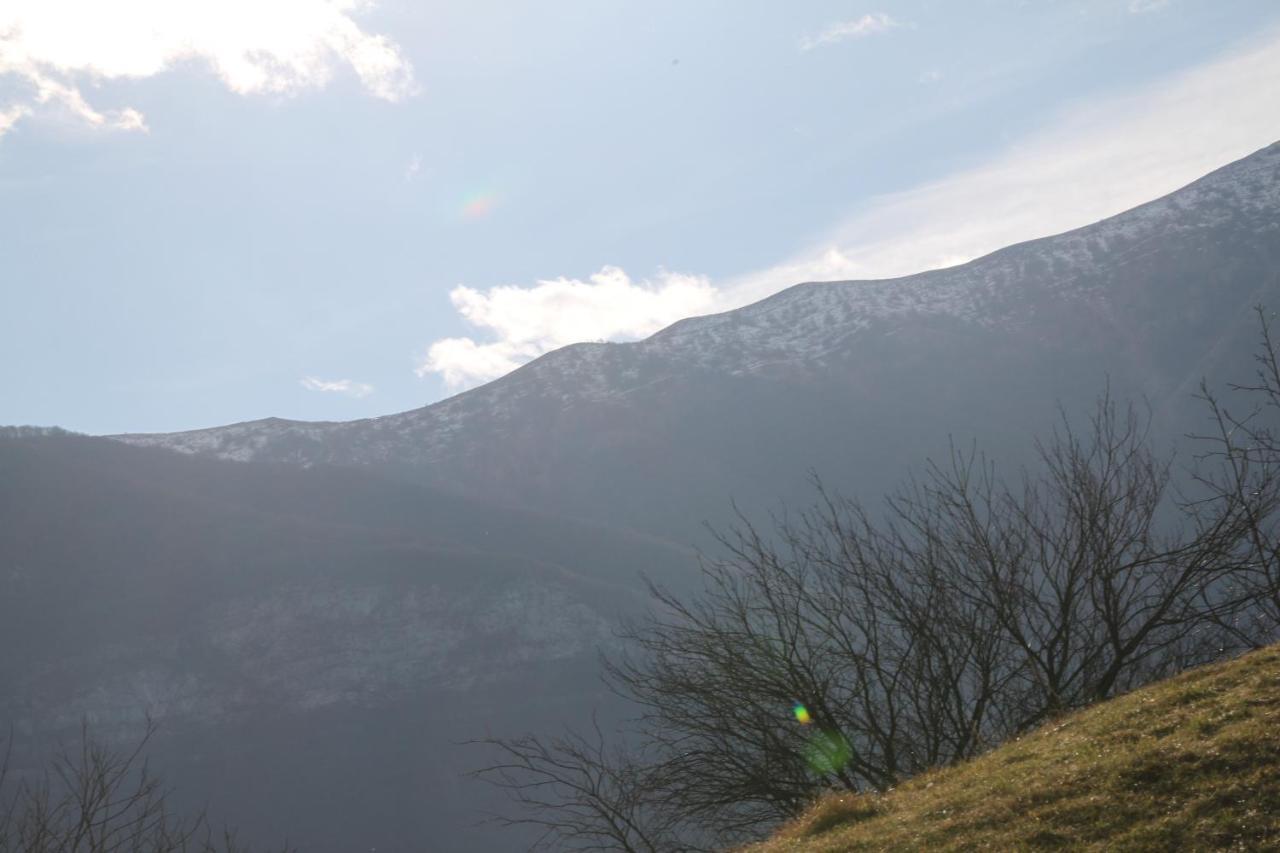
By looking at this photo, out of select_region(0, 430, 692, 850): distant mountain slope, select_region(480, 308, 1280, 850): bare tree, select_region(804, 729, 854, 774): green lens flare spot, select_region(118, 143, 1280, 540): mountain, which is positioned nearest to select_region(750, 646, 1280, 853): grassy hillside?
select_region(480, 308, 1280, 850): bare tree

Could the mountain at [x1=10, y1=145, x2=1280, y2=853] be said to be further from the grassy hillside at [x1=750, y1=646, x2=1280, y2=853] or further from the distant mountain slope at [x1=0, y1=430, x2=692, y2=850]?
the grassy hillside at [x1=750, y1=646, x2=1280, y2=853]

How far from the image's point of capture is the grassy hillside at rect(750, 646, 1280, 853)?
5.88m

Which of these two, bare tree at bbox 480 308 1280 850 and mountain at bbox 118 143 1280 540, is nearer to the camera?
bare tree at bbox 480 308 1280 850

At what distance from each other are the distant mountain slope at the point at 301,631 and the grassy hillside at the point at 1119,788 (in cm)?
10398

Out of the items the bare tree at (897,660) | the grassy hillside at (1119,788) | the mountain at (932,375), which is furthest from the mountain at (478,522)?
the grassy hillside at (1119,788)

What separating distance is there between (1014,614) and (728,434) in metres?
162

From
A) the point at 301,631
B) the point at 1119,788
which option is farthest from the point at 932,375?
the point at 1119,788

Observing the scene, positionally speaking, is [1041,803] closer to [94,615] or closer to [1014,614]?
[1014,614]

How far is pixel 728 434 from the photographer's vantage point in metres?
175

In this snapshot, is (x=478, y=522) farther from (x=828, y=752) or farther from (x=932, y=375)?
(x=828, y=752)

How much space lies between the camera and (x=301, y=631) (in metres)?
137

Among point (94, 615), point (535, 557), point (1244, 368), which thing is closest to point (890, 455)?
point (1244, 368)

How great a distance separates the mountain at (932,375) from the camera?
14825cm

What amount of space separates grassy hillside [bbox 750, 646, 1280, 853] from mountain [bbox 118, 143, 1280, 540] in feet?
450
